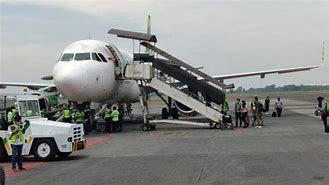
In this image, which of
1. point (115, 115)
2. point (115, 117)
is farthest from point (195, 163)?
point (115, 117)

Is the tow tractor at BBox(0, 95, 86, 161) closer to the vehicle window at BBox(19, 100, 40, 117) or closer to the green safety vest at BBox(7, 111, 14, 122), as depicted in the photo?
the vehicle window at BBox(19, 100, 40, 117)

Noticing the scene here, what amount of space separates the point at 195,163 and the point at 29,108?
614 centimetres

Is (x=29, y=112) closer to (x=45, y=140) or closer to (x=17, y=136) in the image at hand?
(x=45, y=140)

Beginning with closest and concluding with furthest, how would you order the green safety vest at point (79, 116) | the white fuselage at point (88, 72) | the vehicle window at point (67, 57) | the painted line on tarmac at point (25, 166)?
1. the painted line on tarmac at point (25, 166)
2. the white fuselage at point (88, 72)
3. the green safety vest at point (79, 116)
4. the vehicle window at point (67, 57)

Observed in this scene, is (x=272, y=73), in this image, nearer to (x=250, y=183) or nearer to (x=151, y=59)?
(x=151, y=59)

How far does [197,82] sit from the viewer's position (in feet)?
85.0

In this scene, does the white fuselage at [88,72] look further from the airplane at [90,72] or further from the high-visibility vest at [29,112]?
the high-visibility vest at [29,112]

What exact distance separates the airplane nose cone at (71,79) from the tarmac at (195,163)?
137 inches

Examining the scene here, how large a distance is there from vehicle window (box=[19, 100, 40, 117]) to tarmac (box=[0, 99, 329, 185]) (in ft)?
5.60

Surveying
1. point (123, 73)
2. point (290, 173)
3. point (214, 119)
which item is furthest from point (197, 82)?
point (290, 173)

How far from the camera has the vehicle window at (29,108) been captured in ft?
51.8

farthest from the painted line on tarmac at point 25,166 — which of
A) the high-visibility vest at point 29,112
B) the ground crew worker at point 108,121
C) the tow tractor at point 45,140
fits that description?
the ground crew worker at point 108,121

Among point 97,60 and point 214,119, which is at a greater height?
point 97,60

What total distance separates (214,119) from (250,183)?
50.7 feet
